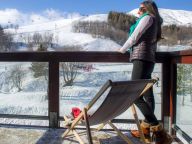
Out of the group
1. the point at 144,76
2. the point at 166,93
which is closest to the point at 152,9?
the point at 144,76

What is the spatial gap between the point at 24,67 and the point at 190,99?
79.0 inches

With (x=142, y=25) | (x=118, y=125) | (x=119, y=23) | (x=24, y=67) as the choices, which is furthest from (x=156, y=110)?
(x=119, y=23)

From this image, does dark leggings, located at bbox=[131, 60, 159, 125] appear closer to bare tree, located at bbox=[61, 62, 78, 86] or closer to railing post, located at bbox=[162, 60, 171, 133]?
railing post, located at bbox=[162, 60, 171, 133]

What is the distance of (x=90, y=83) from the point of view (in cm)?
464

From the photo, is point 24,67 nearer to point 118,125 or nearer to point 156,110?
point 118,125

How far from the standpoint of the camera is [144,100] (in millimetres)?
4051

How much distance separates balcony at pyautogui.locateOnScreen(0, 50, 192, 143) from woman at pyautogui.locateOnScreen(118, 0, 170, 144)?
33cm

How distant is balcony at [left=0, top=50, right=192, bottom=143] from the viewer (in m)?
4.34

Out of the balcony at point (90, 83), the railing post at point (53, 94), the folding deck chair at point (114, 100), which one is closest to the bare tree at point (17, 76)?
the balcony at point (90, 83)

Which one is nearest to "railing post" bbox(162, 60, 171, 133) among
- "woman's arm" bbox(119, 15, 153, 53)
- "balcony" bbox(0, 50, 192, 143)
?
"balcony" bbox(0, 50, 192, 143)

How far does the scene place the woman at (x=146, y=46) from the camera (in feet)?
12.8

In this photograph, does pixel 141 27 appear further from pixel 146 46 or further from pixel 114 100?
pixel 114 100

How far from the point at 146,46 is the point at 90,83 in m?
0.97

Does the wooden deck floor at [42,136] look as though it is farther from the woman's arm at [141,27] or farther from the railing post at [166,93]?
the woman's arm at [141,27]
